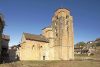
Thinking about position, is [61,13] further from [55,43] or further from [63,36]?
[55,43]

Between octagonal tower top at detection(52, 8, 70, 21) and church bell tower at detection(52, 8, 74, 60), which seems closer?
church bell tower at detection(52, 8, 74, 60)

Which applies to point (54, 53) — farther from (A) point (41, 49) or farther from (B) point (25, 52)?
(B) point (25, 52)

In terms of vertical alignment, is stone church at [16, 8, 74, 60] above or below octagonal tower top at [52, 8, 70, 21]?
below

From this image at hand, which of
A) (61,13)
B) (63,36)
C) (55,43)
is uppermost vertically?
(61,13)

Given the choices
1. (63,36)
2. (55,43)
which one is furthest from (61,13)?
(55,43)

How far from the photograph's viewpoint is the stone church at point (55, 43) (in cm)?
5884

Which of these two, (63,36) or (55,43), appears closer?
(63,36)

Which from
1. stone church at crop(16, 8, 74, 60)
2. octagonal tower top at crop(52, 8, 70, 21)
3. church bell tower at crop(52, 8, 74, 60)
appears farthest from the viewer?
octagonal tower top at crop(52, 8, 70, 21)

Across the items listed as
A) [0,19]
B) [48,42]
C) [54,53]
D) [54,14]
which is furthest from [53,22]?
[0,19]

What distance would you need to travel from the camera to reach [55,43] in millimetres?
62188

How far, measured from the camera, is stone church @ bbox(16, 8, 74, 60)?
5884 cm

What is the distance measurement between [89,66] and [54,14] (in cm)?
3754

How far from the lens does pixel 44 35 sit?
6981 cm

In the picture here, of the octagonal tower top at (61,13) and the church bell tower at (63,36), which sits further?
the octagonal tower top at (61,13)
